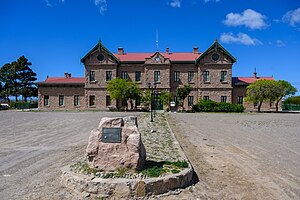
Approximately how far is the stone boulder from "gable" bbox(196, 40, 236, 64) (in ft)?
111

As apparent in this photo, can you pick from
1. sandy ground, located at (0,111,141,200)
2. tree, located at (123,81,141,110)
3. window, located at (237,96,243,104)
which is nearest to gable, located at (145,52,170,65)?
tree, located at (123,81,141,110)

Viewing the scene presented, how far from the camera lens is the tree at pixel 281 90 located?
112ft

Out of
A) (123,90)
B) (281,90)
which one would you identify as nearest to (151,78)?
(123,90)

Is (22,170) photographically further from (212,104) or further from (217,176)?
(212,104)

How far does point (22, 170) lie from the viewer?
236 inches

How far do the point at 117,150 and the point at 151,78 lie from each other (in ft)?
108

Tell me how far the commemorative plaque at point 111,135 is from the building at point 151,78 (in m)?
32.0

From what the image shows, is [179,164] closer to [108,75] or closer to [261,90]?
[261,90]

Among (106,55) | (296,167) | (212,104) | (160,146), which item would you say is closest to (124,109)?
(106,55)

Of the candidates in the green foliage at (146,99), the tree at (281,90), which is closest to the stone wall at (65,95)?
the green foliage at (146,99)

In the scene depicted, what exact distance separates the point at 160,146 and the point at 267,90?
30046mm

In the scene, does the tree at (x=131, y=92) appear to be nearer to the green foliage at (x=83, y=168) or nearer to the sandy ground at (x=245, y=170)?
the sandy ground at (x=245, y=170)

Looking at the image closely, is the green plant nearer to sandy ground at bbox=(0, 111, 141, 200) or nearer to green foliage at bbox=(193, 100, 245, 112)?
sandy ground at bbox=(0, 111, 141, 200)

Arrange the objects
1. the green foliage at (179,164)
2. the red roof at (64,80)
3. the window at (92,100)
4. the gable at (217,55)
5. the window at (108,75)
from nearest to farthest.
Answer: the green foliage at (179,164), the gable at (217,55), the window at (108,75), the window at (92,100), the red roof at (64,80)
